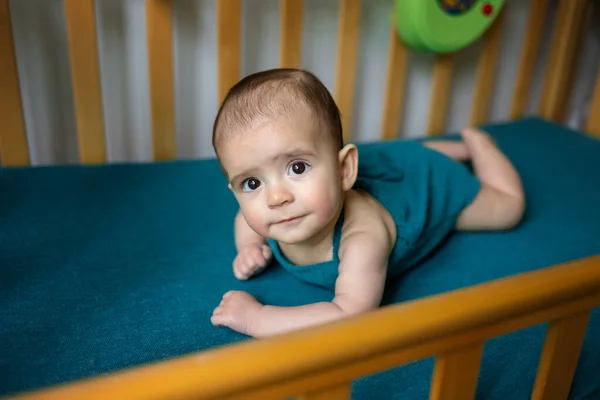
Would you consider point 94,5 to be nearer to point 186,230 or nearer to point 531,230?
point 186,230

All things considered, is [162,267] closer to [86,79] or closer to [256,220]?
[256,220]

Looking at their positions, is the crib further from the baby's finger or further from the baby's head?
the baby's head

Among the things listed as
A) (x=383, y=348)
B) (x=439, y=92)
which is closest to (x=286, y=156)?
(x=383, y=348)

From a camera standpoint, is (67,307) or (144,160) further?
(144,160)

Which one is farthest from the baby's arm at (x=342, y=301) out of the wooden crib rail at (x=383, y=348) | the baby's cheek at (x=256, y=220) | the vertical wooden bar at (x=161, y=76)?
the vertical wooden bar at (x=161, y=76)

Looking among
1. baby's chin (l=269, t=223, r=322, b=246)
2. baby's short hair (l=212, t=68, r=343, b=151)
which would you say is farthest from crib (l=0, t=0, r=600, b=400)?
baby's short hair (l=212, t=68, r=343, b=151)

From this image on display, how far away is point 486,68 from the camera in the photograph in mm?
1426

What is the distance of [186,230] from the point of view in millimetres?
998

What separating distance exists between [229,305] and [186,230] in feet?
0.81

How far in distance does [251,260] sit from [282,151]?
0.24 meters

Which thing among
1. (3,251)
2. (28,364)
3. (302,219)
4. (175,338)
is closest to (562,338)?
(302,219)

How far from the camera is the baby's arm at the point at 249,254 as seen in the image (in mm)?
879

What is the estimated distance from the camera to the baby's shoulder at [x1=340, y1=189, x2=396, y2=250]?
31.9 inches

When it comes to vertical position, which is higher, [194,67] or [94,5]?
[94,5]
